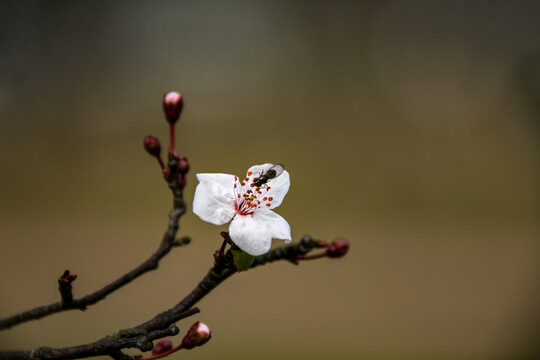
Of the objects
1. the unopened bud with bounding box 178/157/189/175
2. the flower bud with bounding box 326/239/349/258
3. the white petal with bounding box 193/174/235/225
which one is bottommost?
the flower bud with bounding box 326/239/349/258

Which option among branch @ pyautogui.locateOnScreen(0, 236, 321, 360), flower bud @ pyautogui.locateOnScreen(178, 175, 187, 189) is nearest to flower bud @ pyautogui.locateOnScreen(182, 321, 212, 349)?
branch @ pyautogui.locateOnScreen(0, 236, 321, 360)

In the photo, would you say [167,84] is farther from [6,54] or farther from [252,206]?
[252,206]

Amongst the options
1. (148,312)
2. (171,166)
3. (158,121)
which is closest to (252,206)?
(171,166)

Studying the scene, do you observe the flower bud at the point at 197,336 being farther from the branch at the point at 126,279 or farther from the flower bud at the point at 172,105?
the flower bud at the point at 172,105

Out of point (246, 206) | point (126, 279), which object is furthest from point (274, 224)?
point (126, 279)

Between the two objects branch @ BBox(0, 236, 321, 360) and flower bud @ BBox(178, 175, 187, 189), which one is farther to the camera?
flower bud @ BBox(178, 175, 187, 189)

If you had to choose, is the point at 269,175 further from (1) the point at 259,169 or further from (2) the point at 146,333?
(2) the point at 146,333

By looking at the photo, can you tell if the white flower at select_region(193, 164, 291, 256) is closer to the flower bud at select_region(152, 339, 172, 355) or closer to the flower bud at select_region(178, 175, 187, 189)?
the flower bud at select_region(178, 175, 187, 189)

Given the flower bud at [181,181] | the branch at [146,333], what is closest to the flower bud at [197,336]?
the branch at [146,333]
